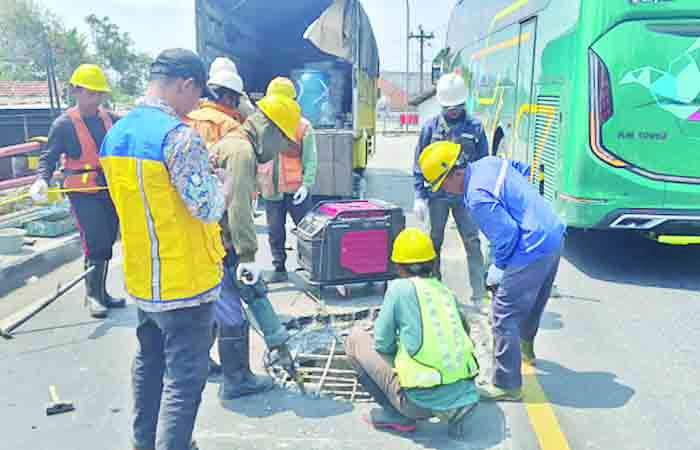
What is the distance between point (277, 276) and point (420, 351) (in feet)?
10.9

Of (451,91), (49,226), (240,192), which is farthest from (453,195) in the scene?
(49,226)

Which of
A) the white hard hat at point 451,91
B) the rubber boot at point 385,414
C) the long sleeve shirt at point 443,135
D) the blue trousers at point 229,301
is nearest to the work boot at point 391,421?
the rubber boot at point 385,414

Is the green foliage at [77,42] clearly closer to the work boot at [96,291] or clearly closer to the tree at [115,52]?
the tree at [115,52]

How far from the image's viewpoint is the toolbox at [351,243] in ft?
17.9

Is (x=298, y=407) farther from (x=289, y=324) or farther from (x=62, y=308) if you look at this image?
(x=62, y=308)

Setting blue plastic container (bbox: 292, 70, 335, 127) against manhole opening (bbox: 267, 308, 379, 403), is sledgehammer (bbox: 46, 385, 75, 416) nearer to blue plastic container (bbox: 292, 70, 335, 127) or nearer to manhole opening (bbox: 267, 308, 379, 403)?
manhole opening (bbox: 267, 308, 379, 403)

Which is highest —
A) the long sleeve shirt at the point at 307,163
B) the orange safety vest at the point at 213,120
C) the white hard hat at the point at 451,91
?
the white hard hat at the point at 451,91

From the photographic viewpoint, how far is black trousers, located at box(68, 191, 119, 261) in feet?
17.0

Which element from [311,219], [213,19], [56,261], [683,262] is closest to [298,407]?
[311,219]

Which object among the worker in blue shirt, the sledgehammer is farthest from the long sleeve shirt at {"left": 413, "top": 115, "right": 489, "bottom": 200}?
the sledgehammer

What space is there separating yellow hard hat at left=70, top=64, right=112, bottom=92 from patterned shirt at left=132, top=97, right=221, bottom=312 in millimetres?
2722

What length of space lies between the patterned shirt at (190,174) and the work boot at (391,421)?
1.38 metres

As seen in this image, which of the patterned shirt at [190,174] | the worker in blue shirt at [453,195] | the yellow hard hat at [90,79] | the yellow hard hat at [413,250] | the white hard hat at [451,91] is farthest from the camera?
the worker in blue shirt at [453,195]

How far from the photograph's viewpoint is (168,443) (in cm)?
270
